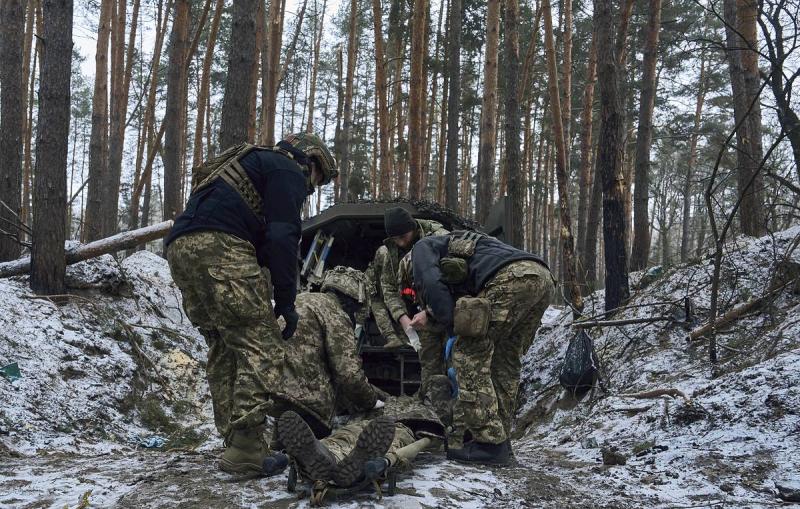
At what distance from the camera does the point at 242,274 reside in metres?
3.06

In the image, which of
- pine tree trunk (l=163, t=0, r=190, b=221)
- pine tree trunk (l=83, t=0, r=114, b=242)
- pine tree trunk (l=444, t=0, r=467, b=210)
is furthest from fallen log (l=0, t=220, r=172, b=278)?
pine tree trunk (l=444, t=0, r=467, b=210)

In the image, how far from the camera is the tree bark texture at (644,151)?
404 inches

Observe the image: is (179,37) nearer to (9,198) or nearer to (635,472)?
(9,198)

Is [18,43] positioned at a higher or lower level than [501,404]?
higher

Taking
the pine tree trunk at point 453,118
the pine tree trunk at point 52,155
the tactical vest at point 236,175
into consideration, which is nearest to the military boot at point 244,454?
the tactical vest at point 236,175

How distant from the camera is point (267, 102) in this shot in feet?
43.6

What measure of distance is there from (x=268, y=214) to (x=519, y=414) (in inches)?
148

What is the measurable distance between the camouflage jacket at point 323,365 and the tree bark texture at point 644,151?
25.5 feet

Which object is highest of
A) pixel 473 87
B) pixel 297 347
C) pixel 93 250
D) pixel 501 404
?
pixel 473 87

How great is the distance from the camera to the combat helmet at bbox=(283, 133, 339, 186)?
3.45 metres

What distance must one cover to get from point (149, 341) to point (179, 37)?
614 centimetres

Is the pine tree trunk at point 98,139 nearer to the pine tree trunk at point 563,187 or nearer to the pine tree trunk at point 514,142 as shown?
the pine tree trunk at point 514,142

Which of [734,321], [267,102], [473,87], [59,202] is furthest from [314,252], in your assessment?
[473,87]

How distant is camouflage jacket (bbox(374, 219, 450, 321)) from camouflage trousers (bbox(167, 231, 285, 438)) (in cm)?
208
